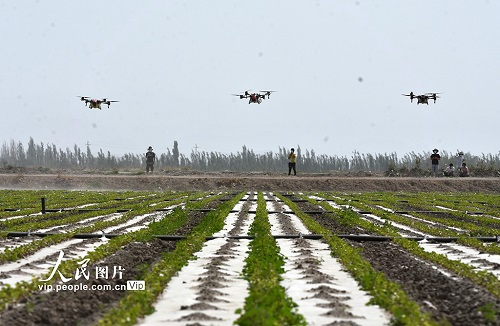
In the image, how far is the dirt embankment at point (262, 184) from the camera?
40906 mm

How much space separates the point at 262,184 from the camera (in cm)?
4141

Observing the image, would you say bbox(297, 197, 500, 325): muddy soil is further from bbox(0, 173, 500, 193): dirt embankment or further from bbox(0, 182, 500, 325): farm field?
bbox(0, 173, 500, 193): dirt embankment

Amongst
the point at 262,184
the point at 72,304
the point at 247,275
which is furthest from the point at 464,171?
the point at 72,304

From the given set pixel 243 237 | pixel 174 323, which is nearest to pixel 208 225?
pixel 243 237

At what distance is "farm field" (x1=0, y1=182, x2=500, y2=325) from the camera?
22.6ft

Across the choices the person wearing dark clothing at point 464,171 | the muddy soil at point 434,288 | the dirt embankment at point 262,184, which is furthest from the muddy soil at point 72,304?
the person wearing dark clothing at point 464,171

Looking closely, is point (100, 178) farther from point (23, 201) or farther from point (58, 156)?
point (58, 156)

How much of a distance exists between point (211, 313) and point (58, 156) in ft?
236

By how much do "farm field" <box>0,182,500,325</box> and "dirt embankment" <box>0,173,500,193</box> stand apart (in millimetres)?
24738

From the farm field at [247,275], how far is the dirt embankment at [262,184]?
24.7 meters

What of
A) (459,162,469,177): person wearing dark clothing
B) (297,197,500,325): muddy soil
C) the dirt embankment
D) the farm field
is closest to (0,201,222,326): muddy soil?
the farm field

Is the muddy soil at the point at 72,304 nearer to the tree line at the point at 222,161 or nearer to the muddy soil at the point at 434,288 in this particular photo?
the muddy soil at the point at 434,288

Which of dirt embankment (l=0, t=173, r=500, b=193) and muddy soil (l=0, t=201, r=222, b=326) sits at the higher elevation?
dirt embankment (l=0, t=173, r=500, b=193)

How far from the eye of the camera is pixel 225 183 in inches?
1671
